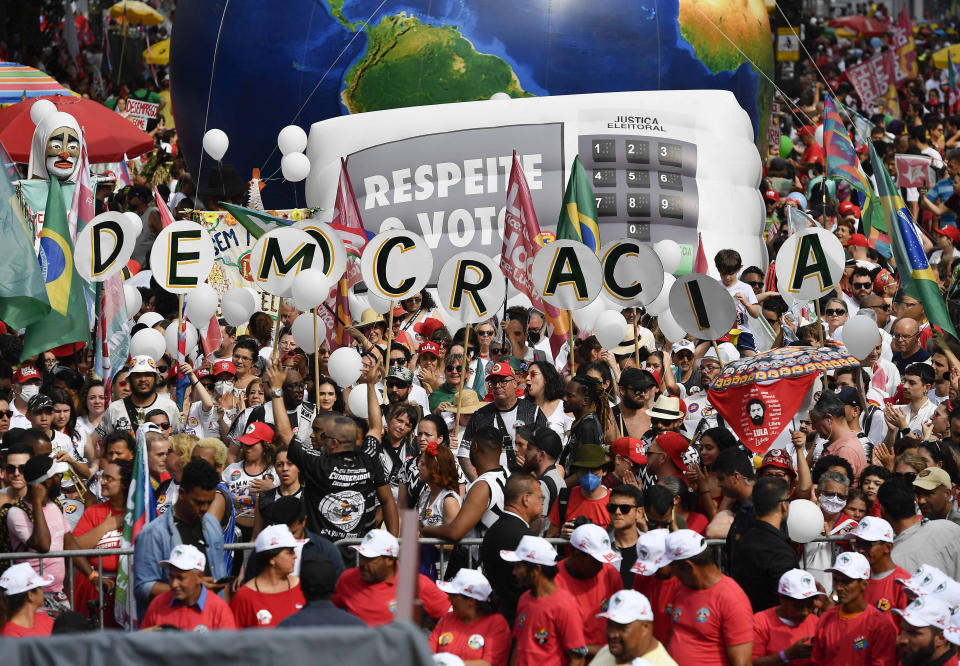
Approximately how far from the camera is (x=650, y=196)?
1465cm

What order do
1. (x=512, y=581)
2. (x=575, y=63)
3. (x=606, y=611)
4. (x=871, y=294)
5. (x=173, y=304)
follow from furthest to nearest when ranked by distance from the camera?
(x=575, y=63), (x=173, y=304), (x=871, y=294), (x=512, y=581), (x=606, y=611)

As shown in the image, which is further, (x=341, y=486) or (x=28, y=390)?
(x=28, y=390)

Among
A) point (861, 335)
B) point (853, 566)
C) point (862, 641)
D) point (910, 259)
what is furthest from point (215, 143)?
point (862, 641)

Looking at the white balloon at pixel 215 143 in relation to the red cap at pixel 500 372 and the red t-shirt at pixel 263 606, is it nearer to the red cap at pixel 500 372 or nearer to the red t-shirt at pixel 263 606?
the red cap at pixel 500 372

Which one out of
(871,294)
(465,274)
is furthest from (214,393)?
(871,294)

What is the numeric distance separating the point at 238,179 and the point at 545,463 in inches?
371

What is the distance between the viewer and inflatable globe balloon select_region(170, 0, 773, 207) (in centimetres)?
1680

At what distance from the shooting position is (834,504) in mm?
8109

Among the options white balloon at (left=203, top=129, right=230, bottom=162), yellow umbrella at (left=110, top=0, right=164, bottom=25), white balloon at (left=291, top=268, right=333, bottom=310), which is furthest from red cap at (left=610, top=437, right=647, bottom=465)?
yellow umbrella at (left=110, top=0, right=164, bottom=25)

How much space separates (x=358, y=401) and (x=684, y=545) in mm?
3597

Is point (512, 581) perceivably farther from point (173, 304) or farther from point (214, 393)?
point (173, 304)

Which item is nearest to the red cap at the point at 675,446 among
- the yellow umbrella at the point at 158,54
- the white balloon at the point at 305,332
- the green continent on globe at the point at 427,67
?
the white balloon at the point at 305,332

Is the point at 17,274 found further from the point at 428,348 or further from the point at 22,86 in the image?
the point at 22,86

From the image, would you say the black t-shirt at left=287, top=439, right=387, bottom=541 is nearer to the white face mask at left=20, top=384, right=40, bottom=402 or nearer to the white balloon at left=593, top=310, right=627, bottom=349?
the white balloon at left=593, top=310, right=627, bottom=349
